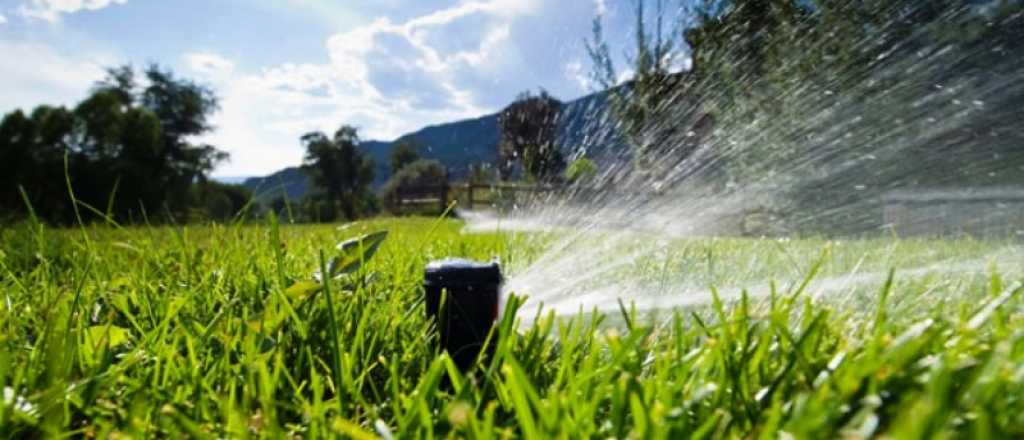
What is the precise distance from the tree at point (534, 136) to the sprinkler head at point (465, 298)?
5999mm

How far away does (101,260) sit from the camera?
242 cm

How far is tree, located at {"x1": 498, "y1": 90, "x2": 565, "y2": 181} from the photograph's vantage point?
27.9ft

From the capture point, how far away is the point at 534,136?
10.9 m

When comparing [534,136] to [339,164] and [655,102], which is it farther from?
[339,164]

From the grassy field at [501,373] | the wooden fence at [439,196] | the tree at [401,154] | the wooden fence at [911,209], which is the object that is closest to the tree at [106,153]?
the wooden fence at [439,196]

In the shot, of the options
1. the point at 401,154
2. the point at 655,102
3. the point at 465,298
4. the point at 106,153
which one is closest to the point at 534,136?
the point at 655,102

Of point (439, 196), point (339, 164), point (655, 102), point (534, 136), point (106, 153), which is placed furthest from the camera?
point (339, 164)

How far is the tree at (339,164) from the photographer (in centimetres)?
8344

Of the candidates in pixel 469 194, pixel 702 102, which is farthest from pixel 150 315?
pixel 469 194

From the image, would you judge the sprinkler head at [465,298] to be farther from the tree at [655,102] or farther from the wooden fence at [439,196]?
the wooden fence at [439,196]

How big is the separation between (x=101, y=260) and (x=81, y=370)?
1439 millimetres

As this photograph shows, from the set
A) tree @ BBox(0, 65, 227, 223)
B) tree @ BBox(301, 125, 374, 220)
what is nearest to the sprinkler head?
tree @ BBox(0, 65, 227, 223)

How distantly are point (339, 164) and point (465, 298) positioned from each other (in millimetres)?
86546

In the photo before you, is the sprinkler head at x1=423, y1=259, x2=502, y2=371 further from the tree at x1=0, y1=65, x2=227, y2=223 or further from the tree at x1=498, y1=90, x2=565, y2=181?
the tree at x1=0, y1=65, x2=227, y2=223
